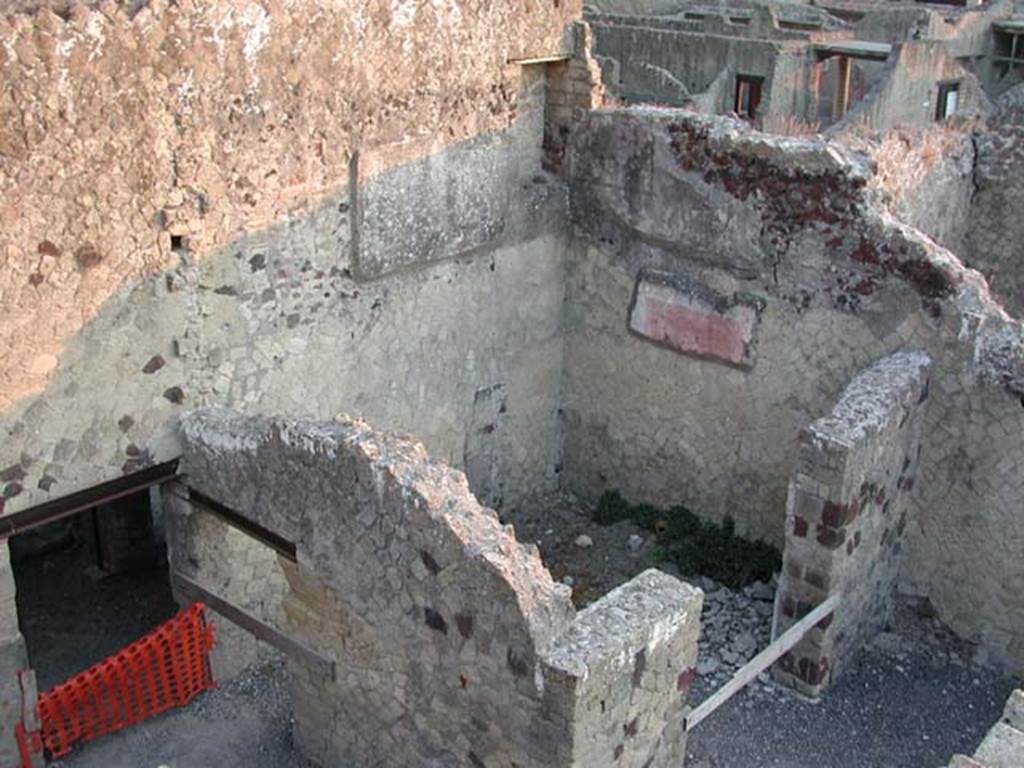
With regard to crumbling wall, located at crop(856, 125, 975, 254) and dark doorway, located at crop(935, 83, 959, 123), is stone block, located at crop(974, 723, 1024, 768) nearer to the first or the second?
crumbling wall, located at crop(856, 125, 975, 254)

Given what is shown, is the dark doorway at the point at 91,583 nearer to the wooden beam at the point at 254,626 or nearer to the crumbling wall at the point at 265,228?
the wooden beam at the point at 254,626

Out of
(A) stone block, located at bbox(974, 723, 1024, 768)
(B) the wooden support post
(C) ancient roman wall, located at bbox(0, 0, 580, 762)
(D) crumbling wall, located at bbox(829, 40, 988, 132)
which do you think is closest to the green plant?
(C) ancient roman wall, located at bbox(0, 0, 580, 762)

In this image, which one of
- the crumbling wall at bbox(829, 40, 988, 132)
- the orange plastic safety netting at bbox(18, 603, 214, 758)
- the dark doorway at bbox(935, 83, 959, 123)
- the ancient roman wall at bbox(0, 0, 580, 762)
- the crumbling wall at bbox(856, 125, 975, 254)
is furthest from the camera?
the dark doorway at bbox(935, 83, 959, 123)

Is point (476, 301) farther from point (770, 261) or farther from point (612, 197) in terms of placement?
point (770, 261)

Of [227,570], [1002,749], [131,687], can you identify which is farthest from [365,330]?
[1002,749]

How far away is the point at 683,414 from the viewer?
837 cm

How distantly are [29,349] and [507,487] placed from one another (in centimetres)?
399

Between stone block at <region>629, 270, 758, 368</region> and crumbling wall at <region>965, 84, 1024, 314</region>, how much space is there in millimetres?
3139

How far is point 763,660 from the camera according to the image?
20.7ft

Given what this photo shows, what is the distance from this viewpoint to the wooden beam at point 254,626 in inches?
235

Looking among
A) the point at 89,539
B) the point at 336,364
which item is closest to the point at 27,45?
the point at 336,364

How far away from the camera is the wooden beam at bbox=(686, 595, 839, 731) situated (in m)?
5.89

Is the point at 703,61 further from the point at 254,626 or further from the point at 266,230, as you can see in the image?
the point at 254,626

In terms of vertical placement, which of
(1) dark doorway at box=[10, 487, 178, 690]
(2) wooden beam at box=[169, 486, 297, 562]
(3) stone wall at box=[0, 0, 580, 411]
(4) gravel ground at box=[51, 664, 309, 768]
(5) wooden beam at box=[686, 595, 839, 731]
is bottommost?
(4) gravel ground at box=[51, 664, 309, 768]
